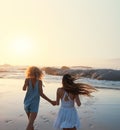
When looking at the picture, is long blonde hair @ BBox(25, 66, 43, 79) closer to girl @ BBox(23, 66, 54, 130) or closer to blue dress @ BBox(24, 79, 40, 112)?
girl @ BBox(23, 66, 54, 130)

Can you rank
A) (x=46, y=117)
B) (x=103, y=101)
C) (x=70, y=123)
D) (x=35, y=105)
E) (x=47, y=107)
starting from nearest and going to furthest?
(x=70, y=123)
(x=35, y=105)
(x=46, y=117)
(x=47, y=107)
(x=103, y=101)

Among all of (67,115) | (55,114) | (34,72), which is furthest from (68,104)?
(55,114)

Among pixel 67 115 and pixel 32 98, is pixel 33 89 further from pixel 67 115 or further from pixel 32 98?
pixel 67 115

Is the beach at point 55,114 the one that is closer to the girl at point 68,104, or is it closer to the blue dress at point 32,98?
the blue dress at point 32,98

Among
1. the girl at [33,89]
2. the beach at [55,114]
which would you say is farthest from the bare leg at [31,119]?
the beach at [55,114]

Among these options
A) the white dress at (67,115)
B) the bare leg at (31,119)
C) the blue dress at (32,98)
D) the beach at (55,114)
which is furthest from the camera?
the beach at (55,114)

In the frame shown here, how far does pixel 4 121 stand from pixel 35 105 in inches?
97.0

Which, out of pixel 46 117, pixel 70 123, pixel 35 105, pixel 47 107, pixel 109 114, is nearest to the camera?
pixel 70 123

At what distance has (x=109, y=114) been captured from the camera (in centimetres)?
1311

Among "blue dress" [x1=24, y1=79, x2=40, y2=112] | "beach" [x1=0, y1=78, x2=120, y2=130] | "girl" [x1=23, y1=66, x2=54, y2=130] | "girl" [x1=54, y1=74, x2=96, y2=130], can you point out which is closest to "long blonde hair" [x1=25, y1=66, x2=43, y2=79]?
"girl" [x1=23, y1=66, x2=54, y2=130]

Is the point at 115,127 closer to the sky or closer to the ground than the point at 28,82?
closer to the ground

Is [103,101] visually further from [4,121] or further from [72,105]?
[72,105]

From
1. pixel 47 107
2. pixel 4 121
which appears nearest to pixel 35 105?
pixel 4 121

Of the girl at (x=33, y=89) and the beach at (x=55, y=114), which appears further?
the beach at (x=55, y=114)
